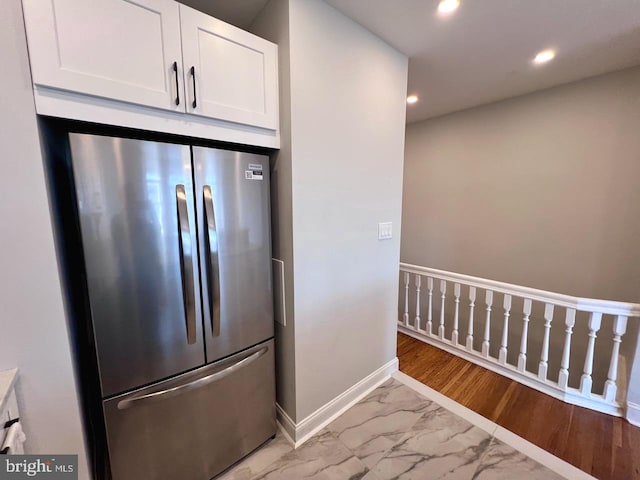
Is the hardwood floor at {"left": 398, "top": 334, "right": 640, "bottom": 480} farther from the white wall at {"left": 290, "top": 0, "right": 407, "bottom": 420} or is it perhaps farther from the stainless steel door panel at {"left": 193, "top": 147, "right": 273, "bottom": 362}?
the stainless steel door panel at {"left": 193, "top": 147, "right": 273, "bottom": 362}

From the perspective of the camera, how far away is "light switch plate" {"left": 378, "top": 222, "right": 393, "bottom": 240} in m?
2.00

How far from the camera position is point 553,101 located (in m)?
2.58

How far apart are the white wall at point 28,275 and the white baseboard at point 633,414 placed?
10.5 ft

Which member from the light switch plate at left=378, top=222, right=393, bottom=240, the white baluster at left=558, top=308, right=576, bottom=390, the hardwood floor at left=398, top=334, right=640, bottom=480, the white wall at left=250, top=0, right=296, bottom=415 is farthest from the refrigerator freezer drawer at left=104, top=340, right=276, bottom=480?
the white baluster at left=558, top=308, right=576, bottom=390

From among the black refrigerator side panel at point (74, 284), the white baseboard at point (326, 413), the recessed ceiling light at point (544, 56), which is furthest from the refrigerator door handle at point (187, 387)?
the recessed ceiling light at point (544, 56)

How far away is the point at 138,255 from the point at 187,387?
681 mm

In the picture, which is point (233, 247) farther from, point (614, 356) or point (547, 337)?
point (614, 356)

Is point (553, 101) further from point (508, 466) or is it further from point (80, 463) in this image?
point (80, 463)

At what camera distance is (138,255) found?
1.07 m

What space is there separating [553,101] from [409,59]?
1.70 meters

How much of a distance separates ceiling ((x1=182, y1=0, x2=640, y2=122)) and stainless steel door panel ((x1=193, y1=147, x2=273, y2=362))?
3.37 feet

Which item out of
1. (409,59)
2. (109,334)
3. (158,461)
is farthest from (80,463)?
(409,59)

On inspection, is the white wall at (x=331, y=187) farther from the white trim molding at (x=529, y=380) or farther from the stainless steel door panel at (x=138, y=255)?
the white trim molding at (x=529, y=380)

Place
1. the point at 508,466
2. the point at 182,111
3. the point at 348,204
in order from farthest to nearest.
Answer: the point at 348,204
the point at 508,466
the point at 182,111
